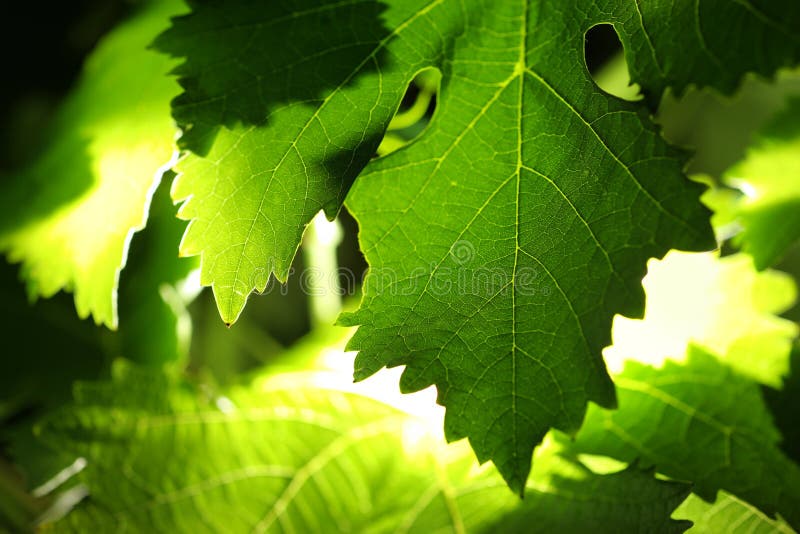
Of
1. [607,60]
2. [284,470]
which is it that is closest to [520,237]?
[284,470]

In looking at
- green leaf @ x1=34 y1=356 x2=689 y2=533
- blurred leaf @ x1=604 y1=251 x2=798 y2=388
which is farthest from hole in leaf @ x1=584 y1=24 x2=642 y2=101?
green leaf @ x1=34 y1=356 x2=689 y2=533

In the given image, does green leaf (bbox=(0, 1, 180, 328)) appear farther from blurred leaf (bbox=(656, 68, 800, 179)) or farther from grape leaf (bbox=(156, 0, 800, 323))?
blurred leaf (bbox=(656, 68, 800, 179))

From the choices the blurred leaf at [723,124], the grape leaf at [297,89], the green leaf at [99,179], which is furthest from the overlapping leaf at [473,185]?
the blurred leaf at [723,124]

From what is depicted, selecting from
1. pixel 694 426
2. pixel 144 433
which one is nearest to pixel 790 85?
pixel 694 426

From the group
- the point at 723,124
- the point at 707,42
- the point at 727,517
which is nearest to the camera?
the point at 707,42

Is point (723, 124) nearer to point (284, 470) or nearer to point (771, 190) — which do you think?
point (771, 190)

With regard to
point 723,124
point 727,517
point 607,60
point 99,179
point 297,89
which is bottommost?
point 723,124
